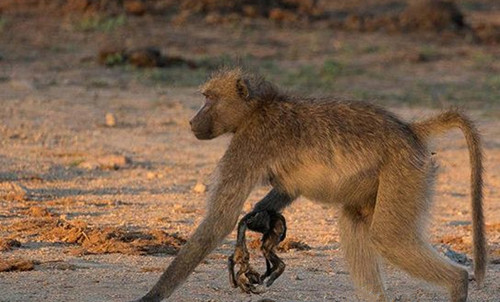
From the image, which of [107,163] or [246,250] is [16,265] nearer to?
[246,250]

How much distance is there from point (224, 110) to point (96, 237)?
1372mm

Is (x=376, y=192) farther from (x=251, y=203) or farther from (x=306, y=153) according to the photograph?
(x=251, y=203)

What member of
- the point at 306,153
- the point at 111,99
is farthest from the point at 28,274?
the point at 111,99

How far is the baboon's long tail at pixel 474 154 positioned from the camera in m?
6.36

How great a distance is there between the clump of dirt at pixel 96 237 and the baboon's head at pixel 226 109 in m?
1.12

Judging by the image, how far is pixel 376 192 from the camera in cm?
626

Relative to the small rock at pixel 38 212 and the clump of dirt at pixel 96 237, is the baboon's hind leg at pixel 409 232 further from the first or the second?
the small rock at pixel 38 212

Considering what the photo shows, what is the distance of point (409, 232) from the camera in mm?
6094

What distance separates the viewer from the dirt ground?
6988 mm

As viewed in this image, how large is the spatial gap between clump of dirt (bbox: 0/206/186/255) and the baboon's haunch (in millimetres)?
1138

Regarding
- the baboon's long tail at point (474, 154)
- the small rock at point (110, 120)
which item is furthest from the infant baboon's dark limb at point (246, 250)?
the small rock at point (110, 120)

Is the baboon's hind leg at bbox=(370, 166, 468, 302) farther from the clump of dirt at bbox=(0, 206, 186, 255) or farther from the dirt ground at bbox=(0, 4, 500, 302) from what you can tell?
the clump of dirt at bbox=(0, 206, 186, 255)

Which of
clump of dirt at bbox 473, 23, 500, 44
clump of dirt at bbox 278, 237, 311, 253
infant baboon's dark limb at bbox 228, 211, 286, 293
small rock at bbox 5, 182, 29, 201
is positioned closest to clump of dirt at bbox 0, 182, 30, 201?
small rock at bbox 5, 182, 29, 201

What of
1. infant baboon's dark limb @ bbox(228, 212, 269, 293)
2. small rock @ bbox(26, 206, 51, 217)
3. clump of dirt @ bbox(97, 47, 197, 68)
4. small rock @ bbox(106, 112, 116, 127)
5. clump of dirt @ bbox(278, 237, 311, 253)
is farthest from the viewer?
clump of dirt @ bbox(97, 47, 197, 68)
